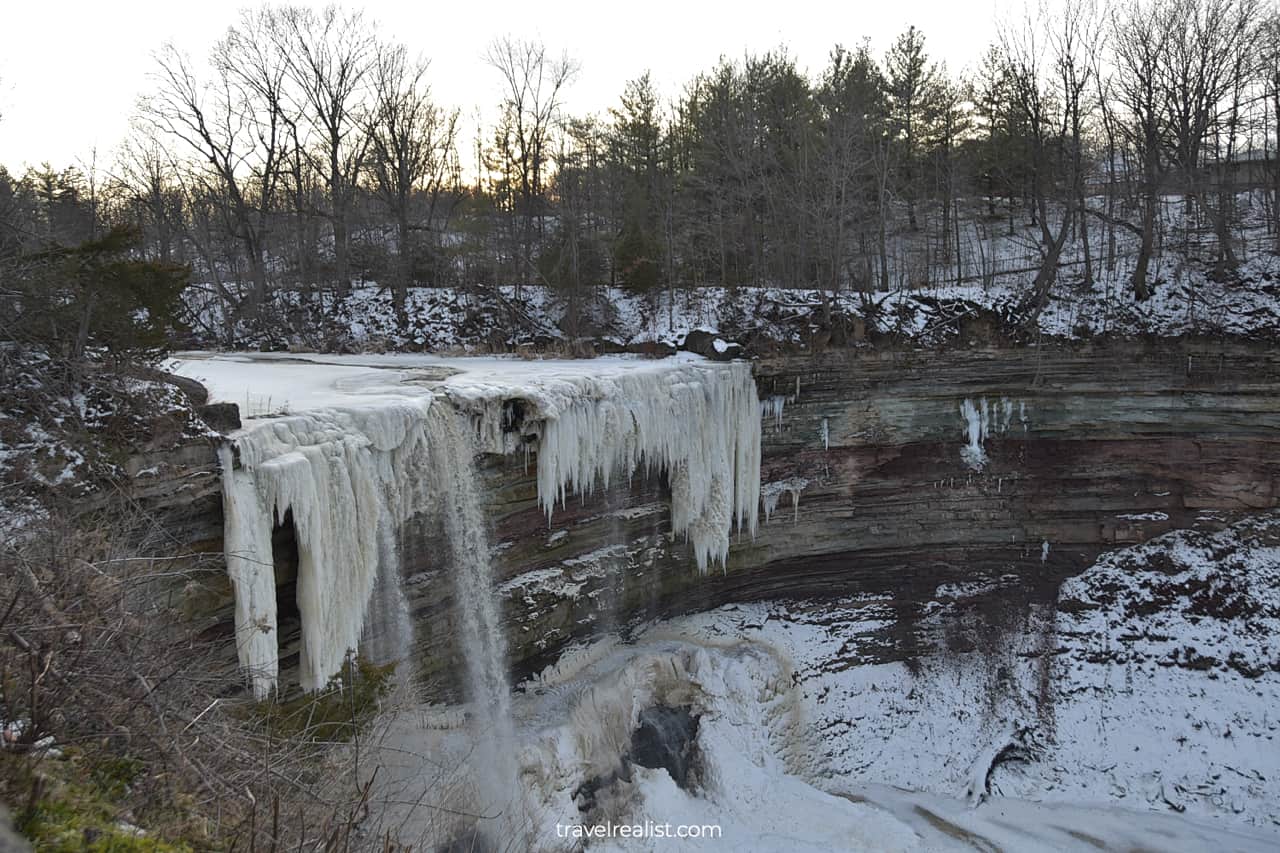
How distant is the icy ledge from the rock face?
125cm

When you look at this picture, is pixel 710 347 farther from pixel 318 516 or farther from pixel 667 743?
pixel 318 516

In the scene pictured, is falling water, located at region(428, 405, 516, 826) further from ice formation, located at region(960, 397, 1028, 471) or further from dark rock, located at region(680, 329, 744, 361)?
ice formation, located at region(960, 397, 1028, 471)

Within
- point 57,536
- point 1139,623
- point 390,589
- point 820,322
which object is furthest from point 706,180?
point 57,536

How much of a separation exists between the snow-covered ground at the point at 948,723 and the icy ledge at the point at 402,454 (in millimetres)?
2212

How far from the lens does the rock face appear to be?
1471 centimetres

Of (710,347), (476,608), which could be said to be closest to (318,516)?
(476,608)

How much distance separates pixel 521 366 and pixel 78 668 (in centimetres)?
1113

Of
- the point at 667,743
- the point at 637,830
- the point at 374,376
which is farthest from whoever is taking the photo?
the point at 374,376

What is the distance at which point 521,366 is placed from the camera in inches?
566

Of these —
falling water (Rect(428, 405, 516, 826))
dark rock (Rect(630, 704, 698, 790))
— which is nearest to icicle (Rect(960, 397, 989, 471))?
dark rock (Rect(630, 704, 698, 790))

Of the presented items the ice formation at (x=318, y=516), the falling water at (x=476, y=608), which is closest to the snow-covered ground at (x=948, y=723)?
the falling water at (x=476, y=608)

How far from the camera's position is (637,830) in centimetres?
970

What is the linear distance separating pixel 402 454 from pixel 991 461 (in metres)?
12.0

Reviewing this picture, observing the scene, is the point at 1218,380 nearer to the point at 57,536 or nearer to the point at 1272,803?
the point at 1272,803
